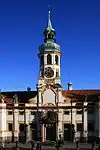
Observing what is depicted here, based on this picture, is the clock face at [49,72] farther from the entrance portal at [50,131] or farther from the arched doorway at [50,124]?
the entrance portal at [50,131]

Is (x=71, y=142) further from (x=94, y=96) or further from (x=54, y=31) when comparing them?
(x=54, y=31)

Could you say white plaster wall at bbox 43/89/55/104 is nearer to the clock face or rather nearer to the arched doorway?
the arched doorway

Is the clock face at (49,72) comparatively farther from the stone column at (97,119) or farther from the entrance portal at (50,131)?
the stone column at (97,119)

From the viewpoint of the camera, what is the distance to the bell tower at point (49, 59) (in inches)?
2830

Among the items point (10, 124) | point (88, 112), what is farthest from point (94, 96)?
point (10, 124)

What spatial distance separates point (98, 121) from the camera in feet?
221

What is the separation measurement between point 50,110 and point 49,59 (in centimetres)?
1015

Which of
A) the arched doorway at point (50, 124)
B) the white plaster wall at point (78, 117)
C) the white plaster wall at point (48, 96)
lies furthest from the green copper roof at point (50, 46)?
the white plaster wall at point (78, 117)

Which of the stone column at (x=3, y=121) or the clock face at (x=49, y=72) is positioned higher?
the clock face at (x=49, y=72)

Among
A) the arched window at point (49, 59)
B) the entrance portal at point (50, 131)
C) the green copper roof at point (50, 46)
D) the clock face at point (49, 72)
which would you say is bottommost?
the entrance portal at point (50, 131)

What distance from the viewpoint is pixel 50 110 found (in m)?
70.3

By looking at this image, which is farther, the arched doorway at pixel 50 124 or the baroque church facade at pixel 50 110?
the arched doorway at pixel 50 124

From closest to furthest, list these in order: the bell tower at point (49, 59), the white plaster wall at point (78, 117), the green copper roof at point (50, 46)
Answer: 1. the white plaster wall at point (78, 117)
2. the bell tower at point (49, 59)
3. the green copper roof at point (50, 46)

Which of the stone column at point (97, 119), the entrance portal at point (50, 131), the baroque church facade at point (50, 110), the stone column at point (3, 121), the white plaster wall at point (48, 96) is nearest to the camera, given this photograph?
the stone column at point (97, 119)
